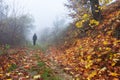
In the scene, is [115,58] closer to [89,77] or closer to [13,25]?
[89,77]

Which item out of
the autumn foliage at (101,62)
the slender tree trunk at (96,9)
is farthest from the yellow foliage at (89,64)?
the slender tree trunk at (96,9)

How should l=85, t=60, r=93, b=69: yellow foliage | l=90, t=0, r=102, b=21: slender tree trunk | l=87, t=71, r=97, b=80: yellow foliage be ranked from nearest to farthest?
l=87, t=71, r=97, b=80: yellow foliage
l=85, t=60, r=93, b=69: yellow foliage
l=90, t=0, r=102, b=21: slender tree trunk

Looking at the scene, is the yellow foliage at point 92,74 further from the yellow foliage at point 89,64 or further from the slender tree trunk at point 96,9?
the slender tree trunk at point 96,9

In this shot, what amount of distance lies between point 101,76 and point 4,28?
51.3 ft

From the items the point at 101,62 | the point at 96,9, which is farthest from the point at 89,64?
the point at 96,9

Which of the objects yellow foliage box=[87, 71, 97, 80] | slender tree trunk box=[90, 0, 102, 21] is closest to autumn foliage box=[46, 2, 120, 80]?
yellow foliage box=[87, 71, 97, 80]

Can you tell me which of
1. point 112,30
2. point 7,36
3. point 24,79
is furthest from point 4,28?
point 24,79

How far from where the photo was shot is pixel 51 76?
262 inches

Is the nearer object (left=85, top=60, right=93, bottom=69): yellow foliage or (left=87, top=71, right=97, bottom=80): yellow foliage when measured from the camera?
(left=87, top=71, right=97, bottom=80): yellow foliage

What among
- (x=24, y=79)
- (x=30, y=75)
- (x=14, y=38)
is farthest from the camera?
(x=14, y=38)

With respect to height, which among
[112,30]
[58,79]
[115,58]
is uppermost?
[112,30]

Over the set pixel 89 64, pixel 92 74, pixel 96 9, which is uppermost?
pixel 96 9

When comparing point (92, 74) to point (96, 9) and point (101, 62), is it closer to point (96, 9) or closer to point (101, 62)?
point (101, 62)

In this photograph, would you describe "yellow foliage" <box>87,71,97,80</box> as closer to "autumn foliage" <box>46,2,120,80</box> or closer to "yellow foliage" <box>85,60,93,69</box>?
"autumn foliage" <box>46,2,120,80</box>
